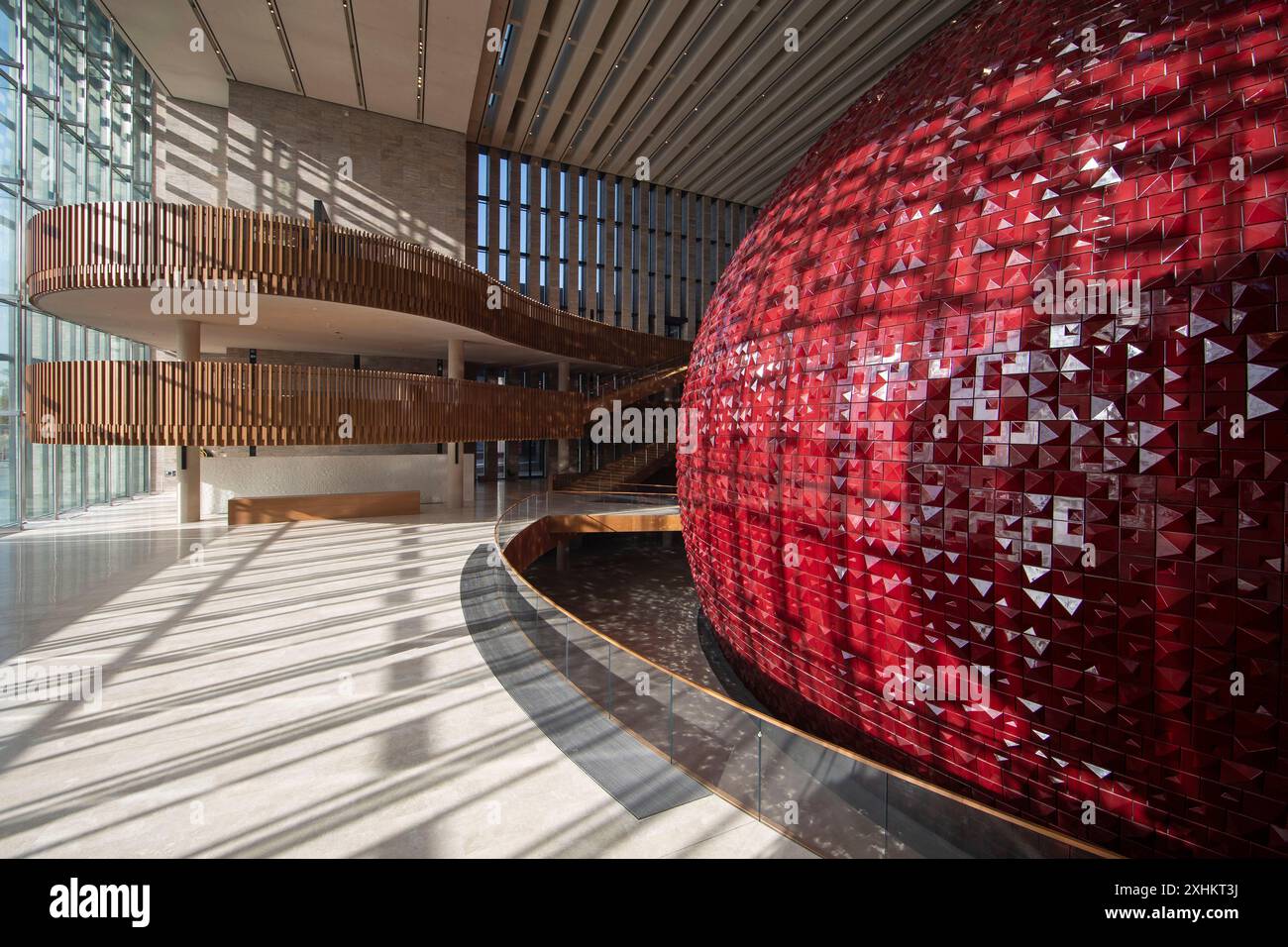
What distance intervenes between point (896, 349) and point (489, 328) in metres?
18.2

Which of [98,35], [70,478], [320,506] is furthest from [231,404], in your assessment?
[98,35]

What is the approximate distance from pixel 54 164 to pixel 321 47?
8.26 metres

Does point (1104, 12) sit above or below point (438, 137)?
below

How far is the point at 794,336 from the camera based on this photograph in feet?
15.3

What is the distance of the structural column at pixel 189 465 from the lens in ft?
53.2

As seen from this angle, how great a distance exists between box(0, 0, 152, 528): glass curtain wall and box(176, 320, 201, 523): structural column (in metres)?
3.81

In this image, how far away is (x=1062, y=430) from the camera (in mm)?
3117

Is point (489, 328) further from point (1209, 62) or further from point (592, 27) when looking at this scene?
point (1209, 62)

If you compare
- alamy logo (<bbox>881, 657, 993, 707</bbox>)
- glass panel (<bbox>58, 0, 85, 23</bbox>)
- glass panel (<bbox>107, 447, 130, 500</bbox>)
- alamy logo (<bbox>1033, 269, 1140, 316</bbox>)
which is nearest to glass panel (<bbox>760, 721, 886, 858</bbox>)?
alamy logo (<bbox>881, 657, 993, 707</bbox>)

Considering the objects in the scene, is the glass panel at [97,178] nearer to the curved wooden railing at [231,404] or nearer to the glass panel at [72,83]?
the glass panel at [72,83]

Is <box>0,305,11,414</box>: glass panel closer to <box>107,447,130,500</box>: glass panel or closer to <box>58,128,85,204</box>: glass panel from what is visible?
<box>58,128,85,204</box>: glass panel

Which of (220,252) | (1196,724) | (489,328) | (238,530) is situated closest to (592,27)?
(489,328)

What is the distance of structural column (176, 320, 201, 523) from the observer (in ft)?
53.2
